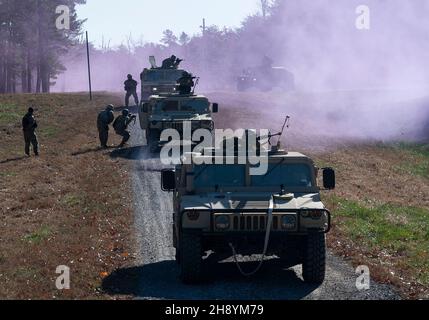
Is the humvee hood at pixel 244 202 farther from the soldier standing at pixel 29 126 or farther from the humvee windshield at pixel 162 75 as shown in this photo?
the humvee windshield at pixel 162 75

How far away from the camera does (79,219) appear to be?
16.3 meters

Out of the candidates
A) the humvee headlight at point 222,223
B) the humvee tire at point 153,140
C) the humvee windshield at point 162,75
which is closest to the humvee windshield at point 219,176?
the humvee headlight at point 222,223

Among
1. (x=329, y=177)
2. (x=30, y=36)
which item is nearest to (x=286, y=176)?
(x=329, y=177)

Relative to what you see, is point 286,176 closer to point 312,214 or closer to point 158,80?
point 312,214

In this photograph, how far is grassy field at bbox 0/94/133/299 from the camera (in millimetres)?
11359

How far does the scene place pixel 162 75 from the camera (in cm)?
3647

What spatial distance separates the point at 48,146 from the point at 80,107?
40.3 feet

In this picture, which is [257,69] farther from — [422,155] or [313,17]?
[422,155]

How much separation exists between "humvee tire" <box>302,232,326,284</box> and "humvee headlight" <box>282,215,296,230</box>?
12.7 inches

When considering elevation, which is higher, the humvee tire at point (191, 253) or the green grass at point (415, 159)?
the humvee tire at point (191, 253)

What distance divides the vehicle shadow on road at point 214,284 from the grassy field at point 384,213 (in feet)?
4.94

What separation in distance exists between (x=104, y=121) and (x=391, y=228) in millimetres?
13657

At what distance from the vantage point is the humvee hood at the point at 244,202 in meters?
11.1
